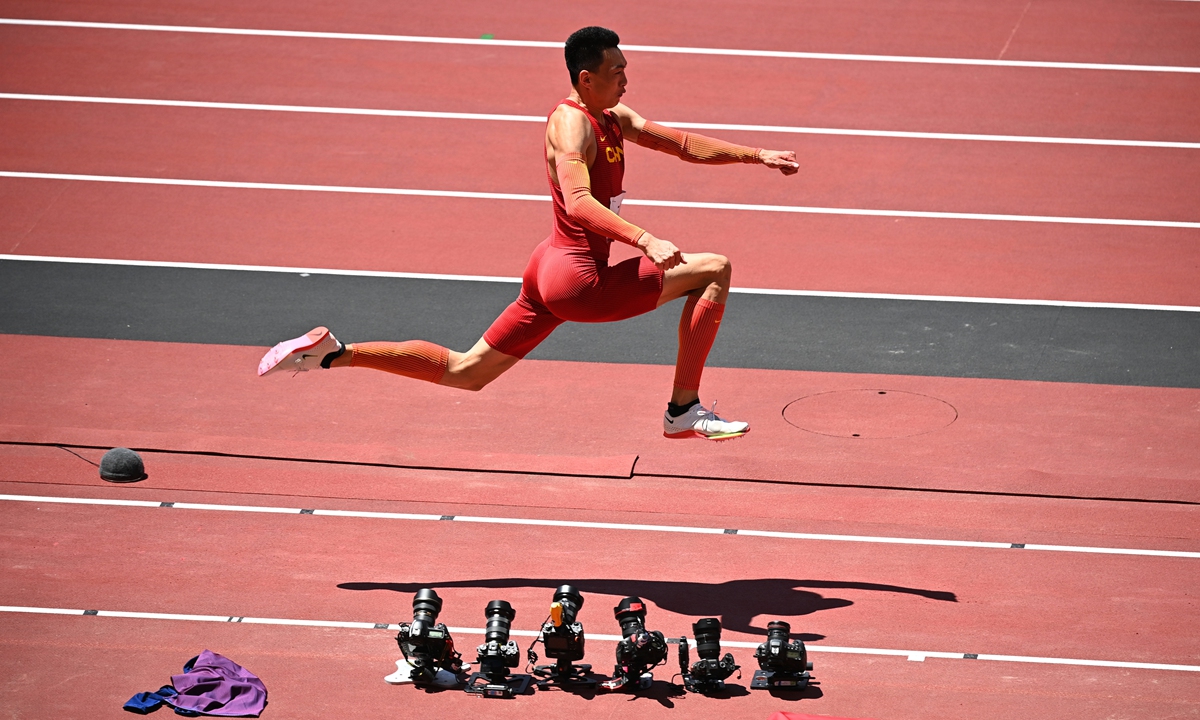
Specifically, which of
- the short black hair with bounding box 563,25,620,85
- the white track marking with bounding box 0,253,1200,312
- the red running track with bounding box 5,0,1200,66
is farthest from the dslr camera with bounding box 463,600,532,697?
the red running track with bounding box 5,0,1200,66

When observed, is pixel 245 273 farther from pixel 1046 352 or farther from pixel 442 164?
pixel 1046 352

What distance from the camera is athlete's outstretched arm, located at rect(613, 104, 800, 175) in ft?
28.7

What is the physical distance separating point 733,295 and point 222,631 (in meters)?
7.21

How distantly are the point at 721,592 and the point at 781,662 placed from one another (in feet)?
4.53

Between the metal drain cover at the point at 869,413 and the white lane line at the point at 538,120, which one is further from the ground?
the white lane line at the point at 538,120

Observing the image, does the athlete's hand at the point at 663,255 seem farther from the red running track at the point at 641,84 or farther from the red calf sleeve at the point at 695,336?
the red running track at the point at 641,84

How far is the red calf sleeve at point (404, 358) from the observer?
8727 mm

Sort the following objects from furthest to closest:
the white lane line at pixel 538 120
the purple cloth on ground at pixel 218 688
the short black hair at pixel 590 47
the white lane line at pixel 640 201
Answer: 1. the white lane line at pixel 538 120
2. the white lane line at pixel 640 201
3. the short black hair at pixel 590 47
4. the purple cloth on ground at pixel 218 688

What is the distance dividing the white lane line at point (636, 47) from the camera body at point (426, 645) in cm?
1220

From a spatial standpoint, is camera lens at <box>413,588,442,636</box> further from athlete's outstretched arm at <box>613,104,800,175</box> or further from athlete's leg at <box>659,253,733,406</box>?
athlete's outstretched arm at <box>613,104,800,175</box>

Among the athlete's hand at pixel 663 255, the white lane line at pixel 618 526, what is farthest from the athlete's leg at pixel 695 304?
the white lane line at pixel 618 526

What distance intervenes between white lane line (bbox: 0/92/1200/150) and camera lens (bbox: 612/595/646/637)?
32.7 feet

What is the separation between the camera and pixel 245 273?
15.0m

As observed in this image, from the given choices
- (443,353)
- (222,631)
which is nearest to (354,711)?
(222,631)
